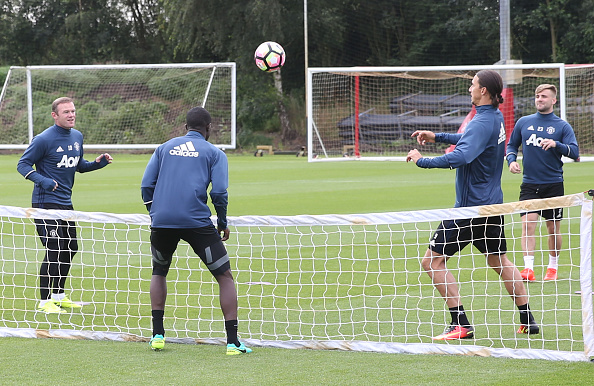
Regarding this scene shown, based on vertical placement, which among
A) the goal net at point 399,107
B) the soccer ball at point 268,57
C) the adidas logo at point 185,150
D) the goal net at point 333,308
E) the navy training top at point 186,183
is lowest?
the goal net at point 333,308

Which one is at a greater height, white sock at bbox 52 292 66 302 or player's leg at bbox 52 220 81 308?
player's leg at bbox 52 220 81 308

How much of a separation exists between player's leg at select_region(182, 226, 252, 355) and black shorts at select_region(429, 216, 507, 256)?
154 cm

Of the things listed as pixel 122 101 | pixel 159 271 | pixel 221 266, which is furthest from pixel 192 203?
pixel 122 101

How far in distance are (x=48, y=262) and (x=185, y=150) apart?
2472mm

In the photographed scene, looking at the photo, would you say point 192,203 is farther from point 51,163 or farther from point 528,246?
point 528,246

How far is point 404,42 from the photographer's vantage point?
4584 cm

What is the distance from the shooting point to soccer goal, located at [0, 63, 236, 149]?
3083 cm

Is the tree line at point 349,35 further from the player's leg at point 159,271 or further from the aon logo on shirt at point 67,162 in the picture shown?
the player's leg at point 159,271

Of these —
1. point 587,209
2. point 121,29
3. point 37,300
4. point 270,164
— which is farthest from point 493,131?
point 121,29

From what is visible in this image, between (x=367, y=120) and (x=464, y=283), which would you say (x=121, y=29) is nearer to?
(x=367, y=120)

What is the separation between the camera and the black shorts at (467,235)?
6.21 meters

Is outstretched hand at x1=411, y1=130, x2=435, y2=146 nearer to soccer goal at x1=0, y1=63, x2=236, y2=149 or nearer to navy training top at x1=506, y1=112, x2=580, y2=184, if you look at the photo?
navy training top at x1=506, y1=112, x2=580, y2=184

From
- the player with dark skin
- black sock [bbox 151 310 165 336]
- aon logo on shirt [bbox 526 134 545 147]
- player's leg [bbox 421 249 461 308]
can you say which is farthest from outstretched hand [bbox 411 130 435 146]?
aon logo on shirt [bbox 526 134 545 147]

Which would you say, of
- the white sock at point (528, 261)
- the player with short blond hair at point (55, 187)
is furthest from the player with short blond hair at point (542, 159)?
the player with short blond hair at point (55, 187)
